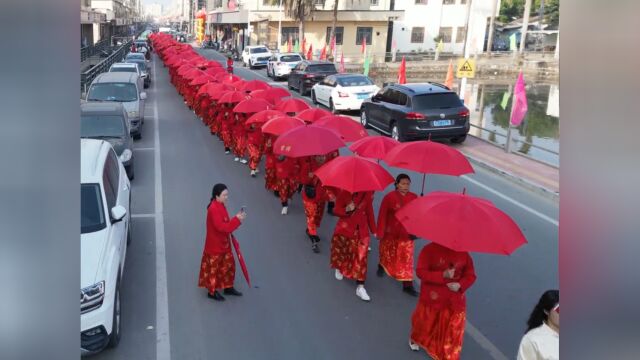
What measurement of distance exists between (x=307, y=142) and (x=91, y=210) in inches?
120

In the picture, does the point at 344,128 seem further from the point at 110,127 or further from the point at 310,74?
the point at 310,74

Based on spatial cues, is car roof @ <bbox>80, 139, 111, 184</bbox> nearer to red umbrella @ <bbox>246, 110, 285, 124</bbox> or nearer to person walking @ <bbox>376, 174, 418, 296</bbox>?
person walking @ <bbox>376, 174, 418, 296</bbox>

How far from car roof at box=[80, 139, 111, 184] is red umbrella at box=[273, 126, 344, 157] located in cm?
226

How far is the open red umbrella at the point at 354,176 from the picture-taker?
5.77 m

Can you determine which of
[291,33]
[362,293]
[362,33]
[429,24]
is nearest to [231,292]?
[362,293]

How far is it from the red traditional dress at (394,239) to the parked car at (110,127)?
20.6 feet

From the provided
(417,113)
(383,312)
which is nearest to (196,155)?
(417,113)

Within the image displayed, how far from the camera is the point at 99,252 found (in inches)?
196

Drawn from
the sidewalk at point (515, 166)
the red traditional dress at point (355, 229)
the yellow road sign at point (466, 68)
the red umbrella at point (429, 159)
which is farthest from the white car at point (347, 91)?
the red traditional dress at point (355, 229)

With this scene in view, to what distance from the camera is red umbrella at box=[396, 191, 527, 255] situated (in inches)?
158

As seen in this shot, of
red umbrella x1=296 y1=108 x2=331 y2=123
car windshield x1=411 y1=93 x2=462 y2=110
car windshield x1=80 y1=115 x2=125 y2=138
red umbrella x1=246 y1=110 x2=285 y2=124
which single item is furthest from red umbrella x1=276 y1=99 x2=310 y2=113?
car windshield x1=80 y1=115 x2=125 y2=138

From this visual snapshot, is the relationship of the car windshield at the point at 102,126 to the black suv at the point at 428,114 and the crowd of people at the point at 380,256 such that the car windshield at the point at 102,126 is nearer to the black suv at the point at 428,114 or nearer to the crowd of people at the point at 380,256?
the crowd of people at the point at 380,256
